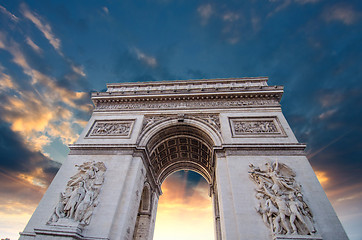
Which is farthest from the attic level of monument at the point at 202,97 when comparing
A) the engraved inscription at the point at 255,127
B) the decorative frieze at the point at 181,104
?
the engraved inscription at the point at 255,127

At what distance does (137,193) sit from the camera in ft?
36.5

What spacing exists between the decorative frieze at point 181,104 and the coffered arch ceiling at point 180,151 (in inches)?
83.3

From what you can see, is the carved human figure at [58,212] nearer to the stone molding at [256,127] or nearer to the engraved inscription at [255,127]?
the stone molding at [256,127]

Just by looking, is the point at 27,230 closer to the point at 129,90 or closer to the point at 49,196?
the point at 49,196

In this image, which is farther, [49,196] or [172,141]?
[172,141]

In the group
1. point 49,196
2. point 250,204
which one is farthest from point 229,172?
point 49,196

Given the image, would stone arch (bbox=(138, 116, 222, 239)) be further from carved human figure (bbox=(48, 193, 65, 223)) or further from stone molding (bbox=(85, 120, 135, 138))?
carved human figure (bbox=(48, 193, 65, 223))

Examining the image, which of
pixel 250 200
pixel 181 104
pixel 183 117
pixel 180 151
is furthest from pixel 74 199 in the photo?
pixel 181 104

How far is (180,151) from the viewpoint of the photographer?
17016 millimetres

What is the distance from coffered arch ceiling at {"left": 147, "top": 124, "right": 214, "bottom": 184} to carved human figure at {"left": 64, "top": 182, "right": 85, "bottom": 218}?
17.0 ft

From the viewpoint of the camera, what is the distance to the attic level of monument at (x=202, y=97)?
14.6m

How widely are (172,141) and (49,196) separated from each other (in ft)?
31.0

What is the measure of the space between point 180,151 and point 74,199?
9.71 meters

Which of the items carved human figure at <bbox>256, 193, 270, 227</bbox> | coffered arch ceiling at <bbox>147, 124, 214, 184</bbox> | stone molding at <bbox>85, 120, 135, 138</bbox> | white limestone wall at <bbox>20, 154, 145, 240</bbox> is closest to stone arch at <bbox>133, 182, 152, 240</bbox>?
coffered arch ceiling at <bbox>147, 124, 214, 184</bbox>
